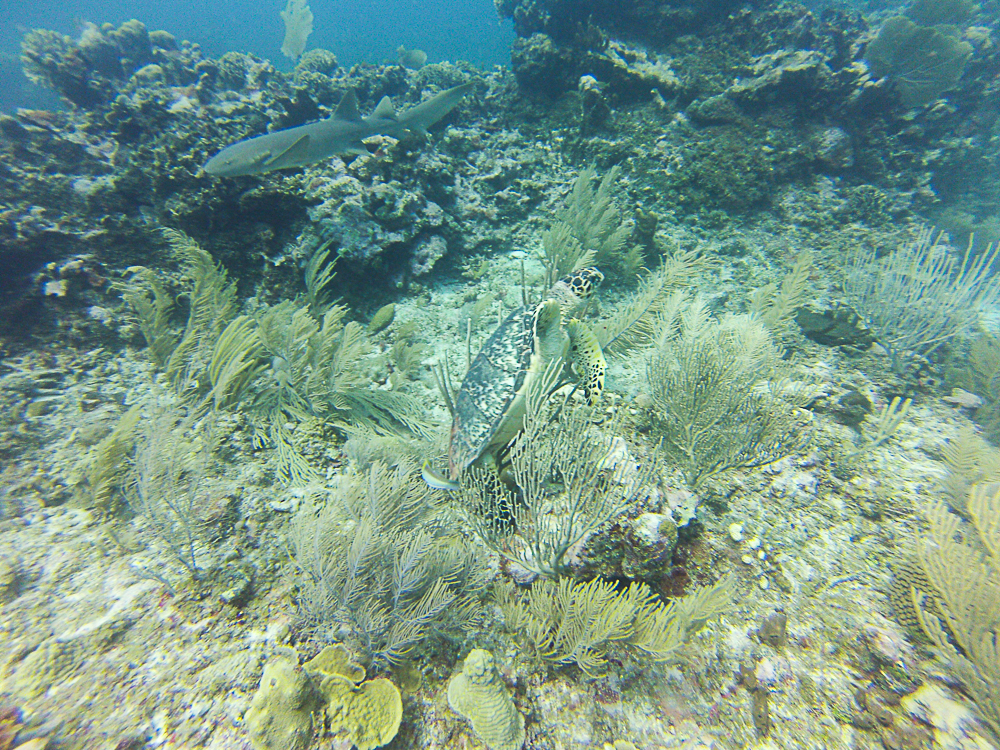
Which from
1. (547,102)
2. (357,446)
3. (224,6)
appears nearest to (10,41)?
(224,6)

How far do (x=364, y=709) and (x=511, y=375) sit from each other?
2.04m

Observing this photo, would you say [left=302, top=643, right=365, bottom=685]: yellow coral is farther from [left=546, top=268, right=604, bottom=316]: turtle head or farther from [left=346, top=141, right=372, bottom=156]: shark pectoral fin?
[left=346, top=141, right=372, bottom=156]: shark pectoral fin

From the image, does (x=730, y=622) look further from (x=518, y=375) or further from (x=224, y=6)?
(x=224, y=6)

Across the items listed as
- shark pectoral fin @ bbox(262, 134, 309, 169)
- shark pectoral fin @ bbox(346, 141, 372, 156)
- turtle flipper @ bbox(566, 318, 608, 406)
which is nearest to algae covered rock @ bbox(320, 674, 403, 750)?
turtle flipper @ bbox(566, 318, 608, 406)

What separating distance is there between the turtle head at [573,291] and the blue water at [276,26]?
2406 centimetres

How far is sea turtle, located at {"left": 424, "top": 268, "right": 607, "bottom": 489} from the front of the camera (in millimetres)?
2488

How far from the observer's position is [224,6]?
6806 centimetres

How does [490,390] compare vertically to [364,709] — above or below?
above

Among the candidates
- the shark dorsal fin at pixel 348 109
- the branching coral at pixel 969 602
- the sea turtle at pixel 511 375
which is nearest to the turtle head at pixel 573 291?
the sea turtle at pixel 511 375

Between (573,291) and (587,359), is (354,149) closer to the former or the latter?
(573,291)

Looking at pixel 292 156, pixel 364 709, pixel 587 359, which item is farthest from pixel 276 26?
pixel 364 709

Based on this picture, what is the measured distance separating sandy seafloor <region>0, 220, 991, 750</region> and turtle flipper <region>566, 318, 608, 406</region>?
4.13 ft

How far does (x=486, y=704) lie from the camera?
1.77 m

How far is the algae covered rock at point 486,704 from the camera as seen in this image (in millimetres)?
1714
